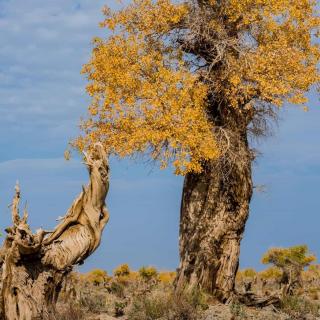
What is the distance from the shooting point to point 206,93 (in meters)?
19.0

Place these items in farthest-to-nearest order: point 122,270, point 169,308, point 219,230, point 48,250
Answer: point 122,270, point 219,230, point 169,308, point 48,250

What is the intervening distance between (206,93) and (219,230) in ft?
13.3

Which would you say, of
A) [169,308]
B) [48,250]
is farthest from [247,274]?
[48,250]

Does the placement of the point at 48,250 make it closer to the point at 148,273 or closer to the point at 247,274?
the point at 148,273

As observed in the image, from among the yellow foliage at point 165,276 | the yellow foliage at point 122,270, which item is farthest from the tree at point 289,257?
the yellow foliage at point 122,270

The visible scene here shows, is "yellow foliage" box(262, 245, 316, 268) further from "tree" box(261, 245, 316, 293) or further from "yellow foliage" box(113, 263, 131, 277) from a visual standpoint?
"yellow foliage" box(113, 263, 131, 277)

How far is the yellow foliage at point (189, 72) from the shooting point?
17734 mm

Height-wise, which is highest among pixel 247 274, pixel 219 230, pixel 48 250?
pixel 247 274

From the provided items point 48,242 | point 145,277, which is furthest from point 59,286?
point 145,277

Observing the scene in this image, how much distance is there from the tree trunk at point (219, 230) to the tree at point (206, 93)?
29 mm

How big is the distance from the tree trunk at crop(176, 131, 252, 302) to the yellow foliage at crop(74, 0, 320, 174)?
1.18 m

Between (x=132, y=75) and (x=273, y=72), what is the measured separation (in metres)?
3.79

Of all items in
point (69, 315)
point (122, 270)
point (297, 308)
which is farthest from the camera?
point (122, 270)

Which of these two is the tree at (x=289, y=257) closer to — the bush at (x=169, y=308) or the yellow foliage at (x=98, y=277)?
the yellow foliage at (x=98, y=277)
